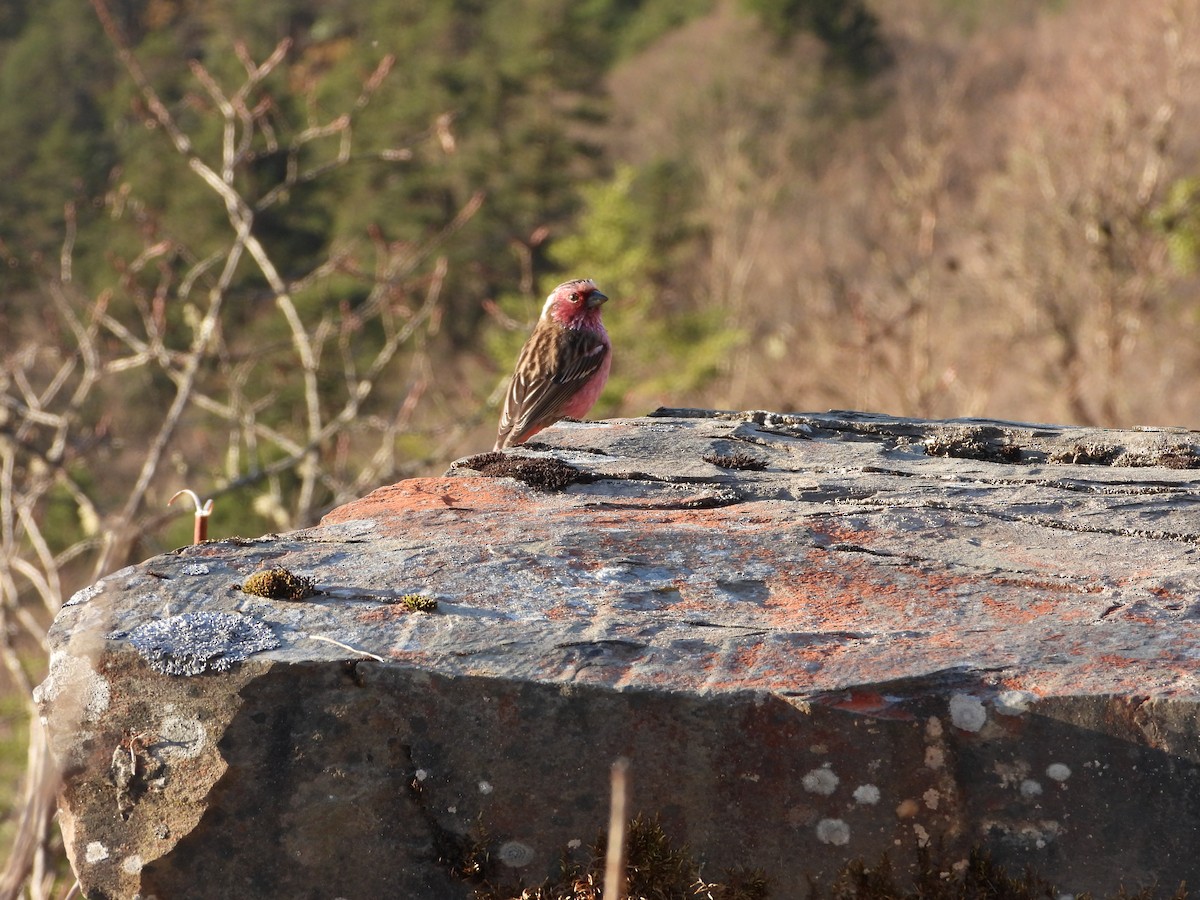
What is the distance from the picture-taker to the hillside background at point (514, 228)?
8.88m

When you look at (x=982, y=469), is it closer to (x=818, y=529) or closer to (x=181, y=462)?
(x=818, y=529)

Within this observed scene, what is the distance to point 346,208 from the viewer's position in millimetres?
33781

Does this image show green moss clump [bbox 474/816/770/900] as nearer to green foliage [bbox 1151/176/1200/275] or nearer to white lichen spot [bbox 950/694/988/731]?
white lichen spot [bbox 950/694/988/731]

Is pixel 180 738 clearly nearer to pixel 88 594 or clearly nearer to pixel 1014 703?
pixel 88 594

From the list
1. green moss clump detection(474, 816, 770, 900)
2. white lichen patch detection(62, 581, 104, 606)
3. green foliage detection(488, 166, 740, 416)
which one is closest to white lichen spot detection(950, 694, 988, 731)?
green moss clump detection(474, 816, 770, 900)

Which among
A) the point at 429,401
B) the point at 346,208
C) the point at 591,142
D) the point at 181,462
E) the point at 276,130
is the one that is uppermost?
the point at 591,142

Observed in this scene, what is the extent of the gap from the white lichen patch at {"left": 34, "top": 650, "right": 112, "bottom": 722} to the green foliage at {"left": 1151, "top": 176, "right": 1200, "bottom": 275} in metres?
14.5

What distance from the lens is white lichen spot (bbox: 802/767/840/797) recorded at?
2.21 metres

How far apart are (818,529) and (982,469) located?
79cm

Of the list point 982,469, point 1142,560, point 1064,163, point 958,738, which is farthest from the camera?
point 1064,163

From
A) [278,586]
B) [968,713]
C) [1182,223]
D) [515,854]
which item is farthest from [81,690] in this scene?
[1182,223]

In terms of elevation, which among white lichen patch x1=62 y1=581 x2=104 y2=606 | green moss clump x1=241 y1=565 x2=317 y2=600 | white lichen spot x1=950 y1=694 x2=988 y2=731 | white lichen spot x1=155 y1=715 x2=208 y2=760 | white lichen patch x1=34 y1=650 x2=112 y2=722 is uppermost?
green moss clump x1=241 y1=565 x2=317 y2=600

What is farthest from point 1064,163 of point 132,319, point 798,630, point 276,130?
point 132,319

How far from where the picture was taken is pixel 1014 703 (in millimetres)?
2168
